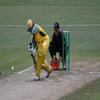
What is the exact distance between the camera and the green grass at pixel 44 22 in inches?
659

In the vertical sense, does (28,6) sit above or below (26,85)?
above

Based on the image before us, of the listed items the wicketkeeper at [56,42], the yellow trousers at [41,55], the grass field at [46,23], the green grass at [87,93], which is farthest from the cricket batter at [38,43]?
the grass field at [46,23]

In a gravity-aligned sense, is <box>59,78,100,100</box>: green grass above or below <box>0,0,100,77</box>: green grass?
below

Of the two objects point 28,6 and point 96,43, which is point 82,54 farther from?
point 28,6

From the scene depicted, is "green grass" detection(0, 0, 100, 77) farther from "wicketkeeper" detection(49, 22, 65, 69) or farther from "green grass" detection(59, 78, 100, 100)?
"green grass" detection(59, 78, 100, 100)

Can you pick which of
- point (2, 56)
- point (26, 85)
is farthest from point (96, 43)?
point (26, 85)

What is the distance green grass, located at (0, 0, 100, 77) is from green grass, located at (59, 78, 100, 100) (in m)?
3.48

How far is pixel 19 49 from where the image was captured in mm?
18938

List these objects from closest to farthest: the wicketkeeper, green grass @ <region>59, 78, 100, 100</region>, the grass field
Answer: green grass @ <region>59, 78, 100, 100</region> → the wicketkeeper → the grass field

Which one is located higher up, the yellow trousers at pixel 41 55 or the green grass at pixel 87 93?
the yellow trousers at pixel 41 55

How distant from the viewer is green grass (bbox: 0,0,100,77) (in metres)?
16.8

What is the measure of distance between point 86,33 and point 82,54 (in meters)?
4.88

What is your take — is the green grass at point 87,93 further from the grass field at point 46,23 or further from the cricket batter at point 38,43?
the grass field at point 46,23

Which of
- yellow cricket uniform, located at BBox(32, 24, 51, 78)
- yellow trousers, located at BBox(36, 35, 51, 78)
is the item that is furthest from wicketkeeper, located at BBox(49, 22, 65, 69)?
yellow trousers, located at BBox(36, 35, 51, 78)
